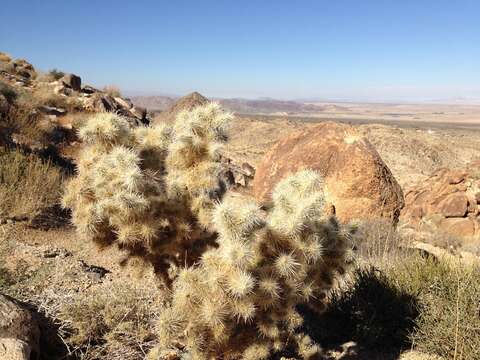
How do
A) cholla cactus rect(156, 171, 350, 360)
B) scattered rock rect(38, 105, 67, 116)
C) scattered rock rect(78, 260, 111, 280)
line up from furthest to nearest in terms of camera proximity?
scattered rock rect(38, 105, 67, 116) < scattered rock rect(78, 260, 111, 280) < cholla cactus rect(156, 171, 350, 360)

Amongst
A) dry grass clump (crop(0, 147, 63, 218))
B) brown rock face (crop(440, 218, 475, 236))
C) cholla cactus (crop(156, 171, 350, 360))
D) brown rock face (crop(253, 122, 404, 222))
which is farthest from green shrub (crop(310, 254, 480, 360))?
brown rock face (crop(440, 218, 475, 236))

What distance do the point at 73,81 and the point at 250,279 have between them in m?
22.0

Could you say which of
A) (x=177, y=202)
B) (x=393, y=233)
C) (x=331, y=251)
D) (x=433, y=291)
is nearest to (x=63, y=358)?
(x=177, y=202)

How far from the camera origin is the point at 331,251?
3.57m

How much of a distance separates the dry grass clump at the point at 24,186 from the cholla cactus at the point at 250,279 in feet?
17.0

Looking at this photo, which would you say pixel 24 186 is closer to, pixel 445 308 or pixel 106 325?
pixel 106 325

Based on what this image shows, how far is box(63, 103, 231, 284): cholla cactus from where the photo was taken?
3.30 meters

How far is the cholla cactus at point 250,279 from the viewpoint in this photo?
284 centimetres

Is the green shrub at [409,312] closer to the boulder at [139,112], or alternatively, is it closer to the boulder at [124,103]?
the boulder at [139,112]

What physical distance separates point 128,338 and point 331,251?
6.31 feet

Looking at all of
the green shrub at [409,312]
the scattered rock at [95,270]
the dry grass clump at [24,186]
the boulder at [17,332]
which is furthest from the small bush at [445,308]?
the dry grass clump at [24,186]

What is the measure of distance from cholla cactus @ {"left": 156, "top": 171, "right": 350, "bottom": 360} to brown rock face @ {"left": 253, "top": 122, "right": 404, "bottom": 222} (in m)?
4.60

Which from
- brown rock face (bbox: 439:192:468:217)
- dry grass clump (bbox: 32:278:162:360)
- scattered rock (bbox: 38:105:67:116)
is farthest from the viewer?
scattered rock (bbox: 38:105:67:116)

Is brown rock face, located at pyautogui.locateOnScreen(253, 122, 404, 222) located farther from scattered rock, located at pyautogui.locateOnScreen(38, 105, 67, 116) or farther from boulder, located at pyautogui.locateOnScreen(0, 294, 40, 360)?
scattered rock, located at pyautogui.locateOnScreen(38, 105, 67, 116)
